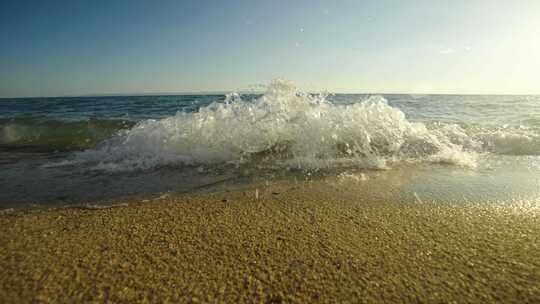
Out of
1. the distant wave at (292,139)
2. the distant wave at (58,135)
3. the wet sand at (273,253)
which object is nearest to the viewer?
the wet sand at (273,253)

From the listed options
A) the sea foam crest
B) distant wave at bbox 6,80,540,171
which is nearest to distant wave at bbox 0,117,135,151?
distant wave at bbox 6,80,540,171

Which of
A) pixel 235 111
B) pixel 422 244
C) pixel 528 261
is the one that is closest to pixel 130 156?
pixel 235 111

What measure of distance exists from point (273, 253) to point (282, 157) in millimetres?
2464

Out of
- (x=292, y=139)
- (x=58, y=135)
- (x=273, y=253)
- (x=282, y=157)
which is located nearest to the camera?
(x=273, y=253)

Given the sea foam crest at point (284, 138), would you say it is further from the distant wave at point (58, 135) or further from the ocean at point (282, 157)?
the distant wave at point (58, 135)

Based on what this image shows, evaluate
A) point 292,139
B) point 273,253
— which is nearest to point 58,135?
point 292,139

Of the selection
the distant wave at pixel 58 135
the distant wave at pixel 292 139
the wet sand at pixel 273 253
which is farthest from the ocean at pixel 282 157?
the wet sand at pixel 273 253

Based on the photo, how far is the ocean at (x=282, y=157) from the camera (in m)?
2.65

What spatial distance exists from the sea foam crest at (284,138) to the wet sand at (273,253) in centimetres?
144

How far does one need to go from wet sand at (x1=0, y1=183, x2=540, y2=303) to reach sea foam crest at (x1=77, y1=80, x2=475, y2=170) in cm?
144

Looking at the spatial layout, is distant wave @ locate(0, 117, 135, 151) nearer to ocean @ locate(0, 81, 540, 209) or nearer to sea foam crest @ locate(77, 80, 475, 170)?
ocean @ locate(0, 81, 540, 209)

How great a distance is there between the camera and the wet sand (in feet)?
3.97

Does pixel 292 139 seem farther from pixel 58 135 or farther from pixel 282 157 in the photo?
pixel 58 135

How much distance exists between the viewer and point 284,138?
417 cm
